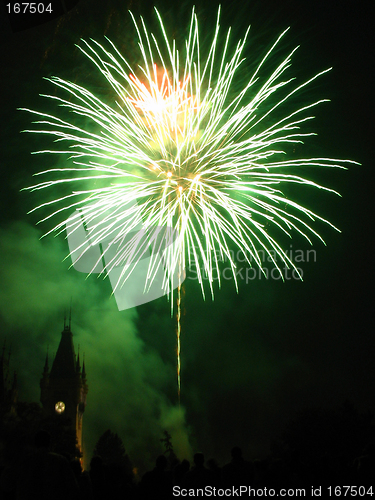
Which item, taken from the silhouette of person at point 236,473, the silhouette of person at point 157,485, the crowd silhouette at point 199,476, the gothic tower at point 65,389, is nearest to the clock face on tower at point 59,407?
the gothic tower at point 65,389

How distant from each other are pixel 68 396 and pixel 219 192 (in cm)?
7744

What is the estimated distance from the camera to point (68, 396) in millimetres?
83312

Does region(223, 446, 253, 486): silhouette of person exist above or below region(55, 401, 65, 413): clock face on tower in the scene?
above

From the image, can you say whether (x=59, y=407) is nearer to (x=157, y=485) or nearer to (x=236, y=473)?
(x=157, y=485)

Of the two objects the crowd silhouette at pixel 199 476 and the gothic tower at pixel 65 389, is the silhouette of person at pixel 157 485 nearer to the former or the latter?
the crowd silhouette at pixel 199 476

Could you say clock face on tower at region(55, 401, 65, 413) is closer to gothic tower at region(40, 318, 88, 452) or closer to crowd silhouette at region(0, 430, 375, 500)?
gothic tower at region(40, 318, 88, 452)

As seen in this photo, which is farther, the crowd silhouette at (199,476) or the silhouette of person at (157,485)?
the silhouette of person at (157,485)

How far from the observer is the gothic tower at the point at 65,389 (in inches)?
3238

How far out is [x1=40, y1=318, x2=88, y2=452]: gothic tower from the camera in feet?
270

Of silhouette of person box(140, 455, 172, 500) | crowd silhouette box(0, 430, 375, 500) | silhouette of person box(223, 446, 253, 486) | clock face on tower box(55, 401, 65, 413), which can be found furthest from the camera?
clock face on tower box(55, 401, 65, 413)

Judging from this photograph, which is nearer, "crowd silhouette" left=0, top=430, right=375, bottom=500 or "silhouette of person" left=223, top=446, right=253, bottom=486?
"crowd silhouette" left=0, top=430, right=375, bottom=500

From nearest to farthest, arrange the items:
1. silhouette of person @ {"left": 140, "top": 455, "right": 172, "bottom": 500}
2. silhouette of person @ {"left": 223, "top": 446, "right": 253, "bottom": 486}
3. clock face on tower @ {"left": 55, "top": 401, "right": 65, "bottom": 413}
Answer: silhouette of person @ {"left": 223, "top": 446, "right": 253, "bottom": 486}, silhouette of person @ {"left": 140, "top": 455, "right": 172, "bottom": 500}, clock face on tower @ {"left": 55, "top": 401, "right": 65, "bottom": 413}

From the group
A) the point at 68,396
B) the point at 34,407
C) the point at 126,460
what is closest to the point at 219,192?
the point at 34,407

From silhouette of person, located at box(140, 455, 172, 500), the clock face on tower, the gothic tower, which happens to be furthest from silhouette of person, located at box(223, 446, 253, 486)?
the clock face on tower
